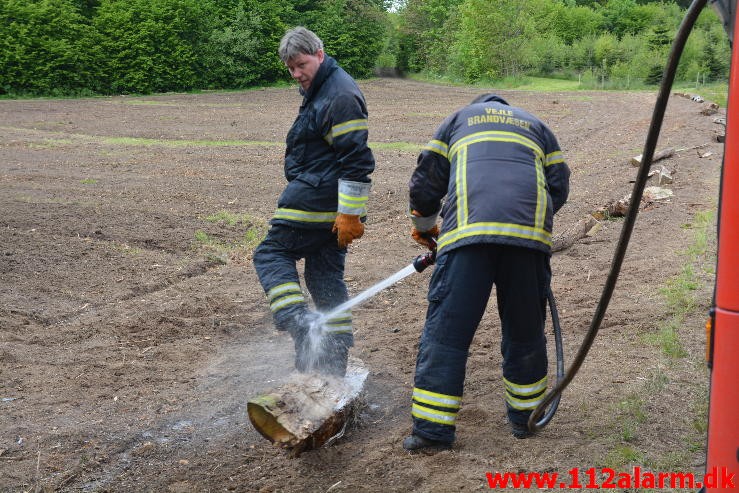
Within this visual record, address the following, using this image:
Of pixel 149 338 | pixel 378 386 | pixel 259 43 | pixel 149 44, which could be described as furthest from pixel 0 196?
pixel 259 43

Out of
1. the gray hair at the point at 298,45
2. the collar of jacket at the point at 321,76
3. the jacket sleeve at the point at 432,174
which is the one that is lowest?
the jacket sleeve at the point at 432,174

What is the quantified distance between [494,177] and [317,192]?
1.31 metres

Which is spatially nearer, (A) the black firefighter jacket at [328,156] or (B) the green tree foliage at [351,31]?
(A) the black firefighter jacket at [328,156]

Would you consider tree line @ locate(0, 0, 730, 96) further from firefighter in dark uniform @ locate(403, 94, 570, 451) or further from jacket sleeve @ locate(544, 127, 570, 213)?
firefighter in dark uniform @ locate(403, 94, 570, 451)

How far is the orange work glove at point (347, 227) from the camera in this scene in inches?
180

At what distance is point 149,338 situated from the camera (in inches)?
237

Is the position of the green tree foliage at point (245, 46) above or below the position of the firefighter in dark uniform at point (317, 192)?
above

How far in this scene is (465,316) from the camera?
12.6 ft

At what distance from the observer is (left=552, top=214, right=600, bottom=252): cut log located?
812 cm

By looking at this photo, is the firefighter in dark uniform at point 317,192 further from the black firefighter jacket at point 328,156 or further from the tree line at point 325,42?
the tree line at point 325,42

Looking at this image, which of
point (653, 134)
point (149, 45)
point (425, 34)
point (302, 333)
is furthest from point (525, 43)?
point (653, 134)

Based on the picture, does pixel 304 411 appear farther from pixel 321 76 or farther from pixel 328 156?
pixel 321 76

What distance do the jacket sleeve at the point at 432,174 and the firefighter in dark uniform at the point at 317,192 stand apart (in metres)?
0.46

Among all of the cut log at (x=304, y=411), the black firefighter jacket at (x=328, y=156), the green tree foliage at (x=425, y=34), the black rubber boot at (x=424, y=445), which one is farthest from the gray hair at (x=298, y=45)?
the green tree foliage at (x=425, y=34)
